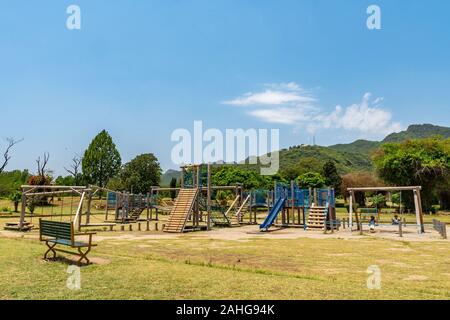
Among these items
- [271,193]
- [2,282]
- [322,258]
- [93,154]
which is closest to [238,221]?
[271,193]

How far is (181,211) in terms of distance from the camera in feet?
79.4

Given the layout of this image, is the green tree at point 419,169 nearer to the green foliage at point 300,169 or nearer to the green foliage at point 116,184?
the green foliage at point 300,169

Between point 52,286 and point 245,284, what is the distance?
12.3ft

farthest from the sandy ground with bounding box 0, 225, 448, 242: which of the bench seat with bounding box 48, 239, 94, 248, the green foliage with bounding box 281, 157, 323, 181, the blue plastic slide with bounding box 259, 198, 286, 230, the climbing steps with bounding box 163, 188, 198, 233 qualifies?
the green foliage with bounding box 281, 157, 323, 181

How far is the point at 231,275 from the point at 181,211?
52.7 ft

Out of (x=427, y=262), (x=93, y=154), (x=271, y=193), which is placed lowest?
(x=427, y=262)

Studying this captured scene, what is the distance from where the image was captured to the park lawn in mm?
6738

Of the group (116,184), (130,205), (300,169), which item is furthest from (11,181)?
(300,169)

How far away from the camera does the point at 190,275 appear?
8391 millimetres

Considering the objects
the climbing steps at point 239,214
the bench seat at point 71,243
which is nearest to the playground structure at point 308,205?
the climbing steps at point 239,214

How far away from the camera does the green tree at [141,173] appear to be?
76375 mm

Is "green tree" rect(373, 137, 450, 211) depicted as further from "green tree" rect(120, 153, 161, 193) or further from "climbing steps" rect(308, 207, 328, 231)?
"green tree" rect(120, 153, 161, 193)

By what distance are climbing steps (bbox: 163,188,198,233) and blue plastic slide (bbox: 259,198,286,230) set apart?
476 centimetres
